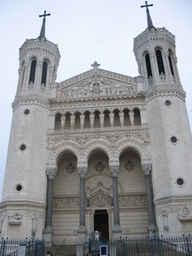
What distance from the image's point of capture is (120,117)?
72.5 feet

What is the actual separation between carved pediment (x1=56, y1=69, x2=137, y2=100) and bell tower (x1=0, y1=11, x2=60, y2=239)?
181 cm

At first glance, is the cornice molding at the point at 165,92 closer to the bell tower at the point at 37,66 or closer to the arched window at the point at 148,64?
the arched window at the point at 148,64

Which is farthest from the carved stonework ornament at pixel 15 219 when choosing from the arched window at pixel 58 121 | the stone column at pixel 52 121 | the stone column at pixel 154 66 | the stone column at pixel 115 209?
the stone column at pixel 154 66

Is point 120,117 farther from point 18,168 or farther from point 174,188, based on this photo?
point 18,168

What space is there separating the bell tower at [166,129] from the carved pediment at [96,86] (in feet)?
6.06

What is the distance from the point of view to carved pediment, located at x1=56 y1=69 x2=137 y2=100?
2360cm

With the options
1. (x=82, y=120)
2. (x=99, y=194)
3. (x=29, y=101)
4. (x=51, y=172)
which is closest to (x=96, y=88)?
(x=82, y=120)

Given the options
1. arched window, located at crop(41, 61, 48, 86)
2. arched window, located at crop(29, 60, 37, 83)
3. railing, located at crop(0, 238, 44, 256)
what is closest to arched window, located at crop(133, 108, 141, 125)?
arched window, located at crop(41, 61, 48, 86)

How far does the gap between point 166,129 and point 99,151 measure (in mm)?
6087

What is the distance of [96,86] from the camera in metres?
24.4

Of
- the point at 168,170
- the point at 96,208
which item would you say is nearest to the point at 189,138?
the point at 168,170

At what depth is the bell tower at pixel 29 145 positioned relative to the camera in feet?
59.2

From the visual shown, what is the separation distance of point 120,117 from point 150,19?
45.5 feet

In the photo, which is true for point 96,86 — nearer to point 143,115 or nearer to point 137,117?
point 137,117
